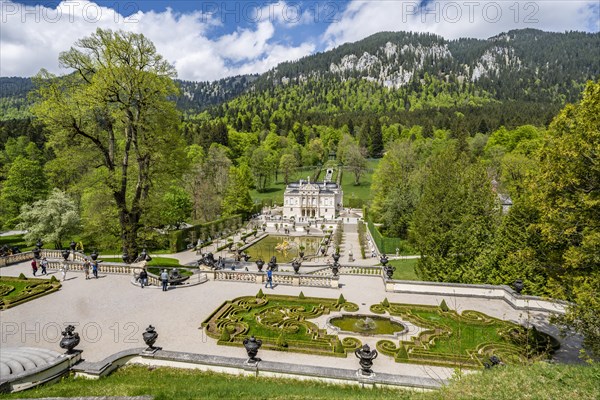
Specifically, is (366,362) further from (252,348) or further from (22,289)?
(22,289)

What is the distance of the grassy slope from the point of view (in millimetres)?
7598

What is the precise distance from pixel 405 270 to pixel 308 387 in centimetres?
2236

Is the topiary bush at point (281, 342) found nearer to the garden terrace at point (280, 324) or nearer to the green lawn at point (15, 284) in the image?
the garden terrace at point (280, 324)

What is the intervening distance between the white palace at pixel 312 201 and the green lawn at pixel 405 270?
4468 centimetres

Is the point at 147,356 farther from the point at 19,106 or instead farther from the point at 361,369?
the point at 19,106

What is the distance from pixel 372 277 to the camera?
24.2 meters

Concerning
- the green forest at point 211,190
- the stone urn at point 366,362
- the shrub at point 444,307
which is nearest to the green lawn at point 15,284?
the green forest at point 211,190

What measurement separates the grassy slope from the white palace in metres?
67.8

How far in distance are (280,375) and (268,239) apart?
44727 mm

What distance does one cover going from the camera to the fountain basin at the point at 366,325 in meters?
15.4

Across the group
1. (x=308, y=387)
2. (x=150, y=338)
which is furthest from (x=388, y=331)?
(x=150, y=338)

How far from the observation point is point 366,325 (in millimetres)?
15961

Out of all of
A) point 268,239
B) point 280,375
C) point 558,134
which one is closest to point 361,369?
point 280,375

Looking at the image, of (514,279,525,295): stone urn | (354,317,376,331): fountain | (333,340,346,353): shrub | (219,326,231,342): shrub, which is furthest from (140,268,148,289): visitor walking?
(514,279,525,295): stone urn
